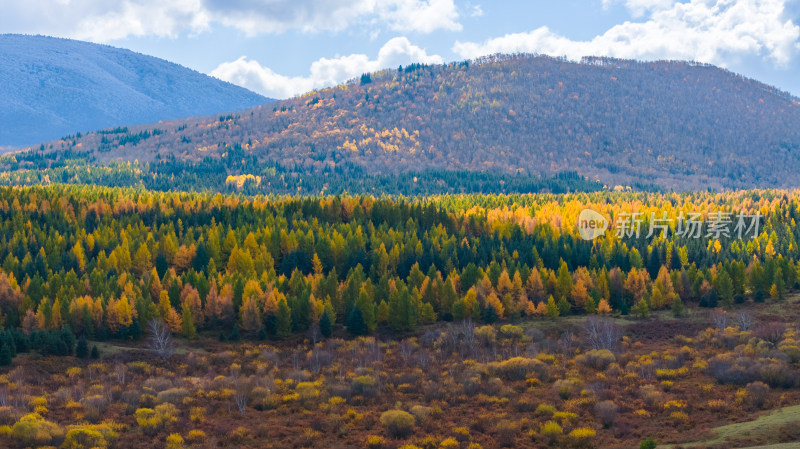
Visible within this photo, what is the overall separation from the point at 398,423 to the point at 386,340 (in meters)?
53.2

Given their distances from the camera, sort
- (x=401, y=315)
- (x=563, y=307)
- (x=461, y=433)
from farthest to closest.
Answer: (x=563, y=307) → (x=401, y=315) → (x=461, y=433)

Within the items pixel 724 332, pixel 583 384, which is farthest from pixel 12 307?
pixel 724 332

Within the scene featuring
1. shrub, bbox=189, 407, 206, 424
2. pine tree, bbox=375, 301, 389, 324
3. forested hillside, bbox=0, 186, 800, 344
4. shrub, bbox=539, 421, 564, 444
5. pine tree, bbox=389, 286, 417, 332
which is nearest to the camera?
shrub, bbox=539, 421, 564, 444

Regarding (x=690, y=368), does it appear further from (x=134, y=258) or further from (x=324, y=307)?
(x=134, y=258)

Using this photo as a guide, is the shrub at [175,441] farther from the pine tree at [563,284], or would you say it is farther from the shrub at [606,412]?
the pine tree at [563,284]

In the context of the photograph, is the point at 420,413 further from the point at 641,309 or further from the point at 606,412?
the point at 641,309

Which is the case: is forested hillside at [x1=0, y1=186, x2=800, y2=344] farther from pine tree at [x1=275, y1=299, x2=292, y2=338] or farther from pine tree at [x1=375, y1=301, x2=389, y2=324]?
pine tree at [x1=375, y1=301, x2=389, y2=324]

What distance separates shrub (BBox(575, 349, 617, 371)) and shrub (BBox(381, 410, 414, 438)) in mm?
38248

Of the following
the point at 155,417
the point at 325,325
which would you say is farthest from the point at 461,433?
the point at 325,325

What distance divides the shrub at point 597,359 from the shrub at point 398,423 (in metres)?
38.2

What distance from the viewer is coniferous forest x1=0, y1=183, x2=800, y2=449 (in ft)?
245

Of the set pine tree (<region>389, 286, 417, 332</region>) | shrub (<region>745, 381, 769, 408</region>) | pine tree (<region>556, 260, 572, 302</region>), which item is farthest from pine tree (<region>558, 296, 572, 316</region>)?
shrub (<region>745, 381, 769, 408</region>)

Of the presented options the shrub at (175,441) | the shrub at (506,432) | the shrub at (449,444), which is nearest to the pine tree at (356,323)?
the shrub at (506,432)

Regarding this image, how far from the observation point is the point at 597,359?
105 m
